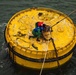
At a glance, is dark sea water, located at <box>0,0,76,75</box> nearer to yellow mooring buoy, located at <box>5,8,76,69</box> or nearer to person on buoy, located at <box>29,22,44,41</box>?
yellow mooring buoy, located at <box>5,8,76,69</box>

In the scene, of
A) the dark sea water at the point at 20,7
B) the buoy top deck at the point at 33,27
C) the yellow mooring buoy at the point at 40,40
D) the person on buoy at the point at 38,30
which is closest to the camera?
the yellow mooring buoy at the point at 40,40

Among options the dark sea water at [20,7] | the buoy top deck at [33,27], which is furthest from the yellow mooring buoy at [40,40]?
the dark sea water at [20,7]

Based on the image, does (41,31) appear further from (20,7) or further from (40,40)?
(20,7)

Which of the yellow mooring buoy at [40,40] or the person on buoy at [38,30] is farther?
the person on buoy at [38,30]

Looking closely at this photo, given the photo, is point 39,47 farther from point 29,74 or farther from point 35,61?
point 29,74

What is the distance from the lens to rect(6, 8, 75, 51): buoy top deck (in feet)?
41.1

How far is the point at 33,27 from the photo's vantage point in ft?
44.6

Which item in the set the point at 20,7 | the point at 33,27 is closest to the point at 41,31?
the point at 33,27

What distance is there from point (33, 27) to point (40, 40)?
1.13m

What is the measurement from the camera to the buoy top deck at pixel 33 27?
12.5m

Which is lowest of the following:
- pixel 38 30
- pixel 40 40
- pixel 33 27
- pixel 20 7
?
pixel 40 40

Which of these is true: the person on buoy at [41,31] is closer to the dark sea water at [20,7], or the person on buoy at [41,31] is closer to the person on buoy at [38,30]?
the person on buoy at [38,30]

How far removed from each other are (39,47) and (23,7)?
725cm

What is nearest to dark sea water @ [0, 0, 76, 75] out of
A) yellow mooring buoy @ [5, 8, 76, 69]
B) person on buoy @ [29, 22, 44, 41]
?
yellow mooring buoy @ [5, 8, 76, 69]
